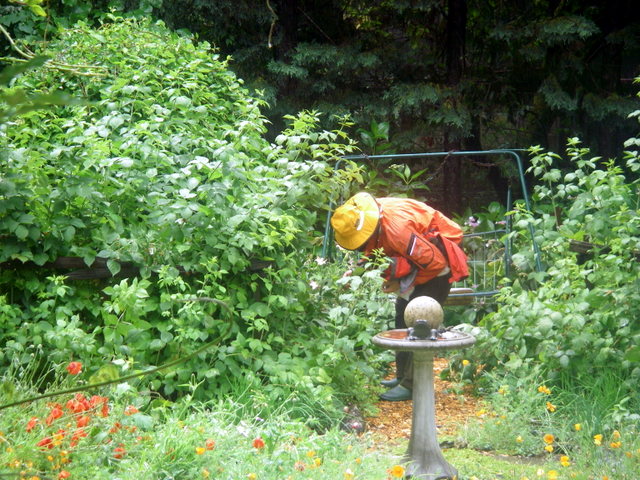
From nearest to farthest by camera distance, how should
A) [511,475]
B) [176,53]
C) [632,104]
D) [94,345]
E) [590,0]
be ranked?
1. [511,475]
2. [94,345]
3. [176,53]
4. [632,104]
5. [590,0]

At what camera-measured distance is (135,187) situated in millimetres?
4414

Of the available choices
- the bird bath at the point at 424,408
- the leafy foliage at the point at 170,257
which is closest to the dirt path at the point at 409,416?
the leafy foliage at the point at 170,257

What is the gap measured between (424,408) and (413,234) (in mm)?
1552

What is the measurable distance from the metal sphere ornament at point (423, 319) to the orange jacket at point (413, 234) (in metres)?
1.29

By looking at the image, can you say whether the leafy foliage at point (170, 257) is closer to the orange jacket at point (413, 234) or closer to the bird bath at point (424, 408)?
the orange jacket at point (413, 234)

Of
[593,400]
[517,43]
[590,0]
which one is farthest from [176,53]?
[590,0]

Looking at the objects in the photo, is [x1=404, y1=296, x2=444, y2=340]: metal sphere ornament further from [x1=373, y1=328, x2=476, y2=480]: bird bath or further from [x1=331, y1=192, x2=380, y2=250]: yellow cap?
[x1=331, y1=192, x2=380, y2=250]: yellow cap

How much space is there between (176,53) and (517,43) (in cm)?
475

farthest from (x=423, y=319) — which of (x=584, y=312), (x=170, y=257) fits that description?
(x=584, y=312)

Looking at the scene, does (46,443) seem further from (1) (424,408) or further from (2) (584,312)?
(2) (584,312)

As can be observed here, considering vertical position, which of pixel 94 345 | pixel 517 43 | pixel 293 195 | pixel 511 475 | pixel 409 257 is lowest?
pixel 511 475

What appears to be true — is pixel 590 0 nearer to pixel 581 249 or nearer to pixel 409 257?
pixel 581 249

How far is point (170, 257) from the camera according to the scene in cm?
426

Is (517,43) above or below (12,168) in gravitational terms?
above
